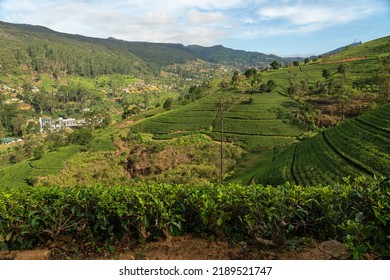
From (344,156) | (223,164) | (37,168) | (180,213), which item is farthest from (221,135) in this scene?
(37,168)

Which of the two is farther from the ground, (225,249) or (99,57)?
(99,57)

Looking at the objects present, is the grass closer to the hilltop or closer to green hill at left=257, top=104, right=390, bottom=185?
the hilltop

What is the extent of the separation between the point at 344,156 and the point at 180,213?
47.3ft

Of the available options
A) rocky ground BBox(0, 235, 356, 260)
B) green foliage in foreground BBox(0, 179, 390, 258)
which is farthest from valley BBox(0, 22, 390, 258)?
rocky ground BBox(0, 235, 356, 260)

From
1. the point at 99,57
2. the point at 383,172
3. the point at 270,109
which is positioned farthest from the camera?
the point at 99,57

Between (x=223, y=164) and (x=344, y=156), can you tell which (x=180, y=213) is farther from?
(x=223, y=164)

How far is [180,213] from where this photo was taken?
4.70 metres

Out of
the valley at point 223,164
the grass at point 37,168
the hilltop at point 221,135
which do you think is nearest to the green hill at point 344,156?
the valley at point 223,164

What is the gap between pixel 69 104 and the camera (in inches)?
4094

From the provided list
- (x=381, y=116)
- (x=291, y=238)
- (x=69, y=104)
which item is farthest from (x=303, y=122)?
(x=69, y=104)

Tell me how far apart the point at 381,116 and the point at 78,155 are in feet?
97.5

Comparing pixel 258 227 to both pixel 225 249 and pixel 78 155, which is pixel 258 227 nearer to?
pixel 225 249

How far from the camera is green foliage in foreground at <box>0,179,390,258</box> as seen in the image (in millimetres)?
4242
